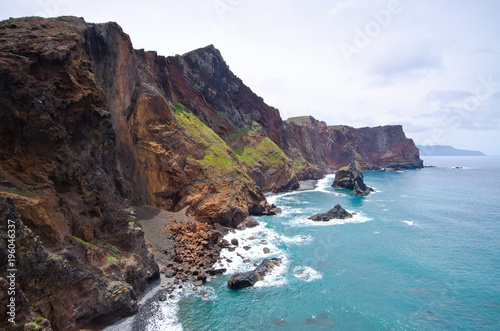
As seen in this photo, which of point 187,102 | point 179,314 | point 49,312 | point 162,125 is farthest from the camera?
point 187,102

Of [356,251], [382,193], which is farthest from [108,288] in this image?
[382,193]

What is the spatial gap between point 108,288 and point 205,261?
448 inches

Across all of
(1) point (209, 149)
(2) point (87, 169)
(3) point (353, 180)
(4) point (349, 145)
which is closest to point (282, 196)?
(3) point (353, 180)

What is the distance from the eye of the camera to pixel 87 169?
70.1ft

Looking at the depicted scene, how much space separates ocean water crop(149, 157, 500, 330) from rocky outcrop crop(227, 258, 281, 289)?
599 mm

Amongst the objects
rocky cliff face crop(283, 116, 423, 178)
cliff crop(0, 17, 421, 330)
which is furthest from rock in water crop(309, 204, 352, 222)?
rocky cliff face crop(283, 116, 423, 178)

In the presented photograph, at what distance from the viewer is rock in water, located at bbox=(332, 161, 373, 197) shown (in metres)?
73.5

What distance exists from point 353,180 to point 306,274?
5945 centimetres

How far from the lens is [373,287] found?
24.6m

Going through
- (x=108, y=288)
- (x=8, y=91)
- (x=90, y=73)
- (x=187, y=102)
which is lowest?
(x=108, y=288)

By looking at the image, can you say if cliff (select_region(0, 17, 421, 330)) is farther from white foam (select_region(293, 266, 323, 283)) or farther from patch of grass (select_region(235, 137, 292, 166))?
patch of grass (select_region(235, 137, 292, 166))

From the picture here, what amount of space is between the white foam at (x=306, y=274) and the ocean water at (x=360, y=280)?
0.10 meters

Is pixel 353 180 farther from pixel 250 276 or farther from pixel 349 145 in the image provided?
pixel 349 145

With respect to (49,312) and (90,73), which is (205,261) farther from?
(90,73)
